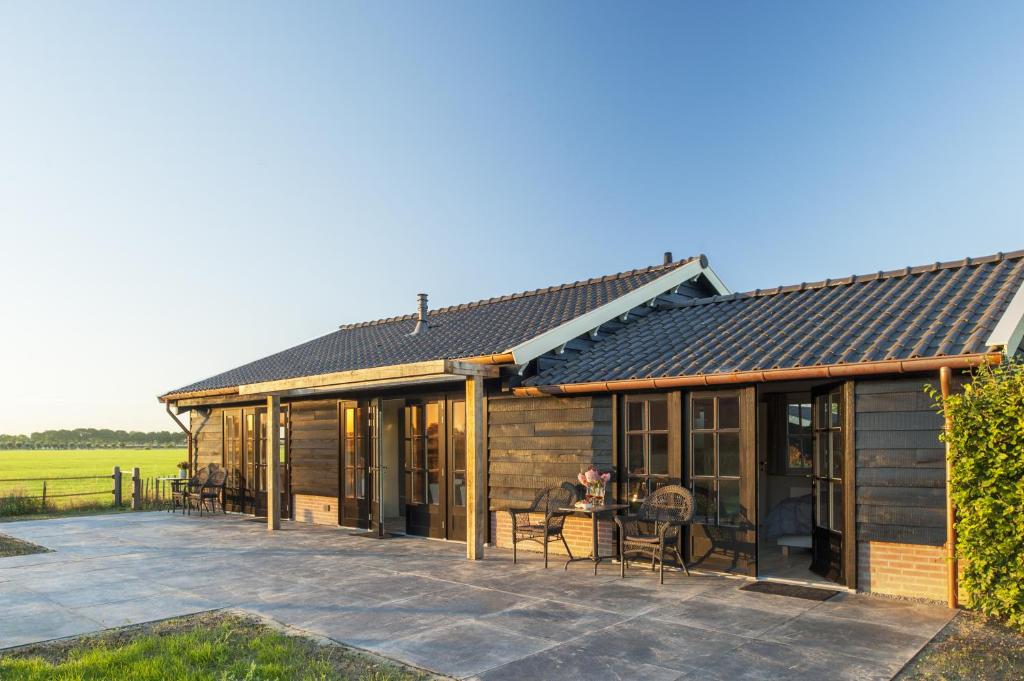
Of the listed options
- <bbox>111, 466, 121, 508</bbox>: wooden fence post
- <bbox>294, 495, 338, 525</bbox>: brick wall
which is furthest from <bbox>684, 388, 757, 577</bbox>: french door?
<bbox>111, 466, 121, 508</bbox>: wooden fence post

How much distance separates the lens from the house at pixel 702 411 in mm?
6367

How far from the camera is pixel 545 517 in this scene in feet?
27.9

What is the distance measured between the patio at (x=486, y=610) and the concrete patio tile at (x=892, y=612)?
18 mm

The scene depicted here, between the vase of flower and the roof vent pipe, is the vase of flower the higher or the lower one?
the lower one

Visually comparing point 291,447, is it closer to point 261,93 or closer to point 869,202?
point 261,93

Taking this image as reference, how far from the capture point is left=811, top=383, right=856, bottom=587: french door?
260 inches

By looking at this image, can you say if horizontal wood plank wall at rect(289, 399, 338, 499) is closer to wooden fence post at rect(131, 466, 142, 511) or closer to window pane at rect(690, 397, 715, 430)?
wooden fence post at rect(131, 466, 142, 511)

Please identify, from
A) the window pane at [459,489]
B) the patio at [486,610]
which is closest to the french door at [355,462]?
the window pane at [459,489]

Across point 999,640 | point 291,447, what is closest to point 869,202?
point 999,640

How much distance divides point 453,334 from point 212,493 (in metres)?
7.24

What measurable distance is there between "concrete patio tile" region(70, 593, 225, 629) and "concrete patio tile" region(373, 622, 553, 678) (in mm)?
2289

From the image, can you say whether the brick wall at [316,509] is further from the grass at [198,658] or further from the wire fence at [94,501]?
the grass at [198,658]

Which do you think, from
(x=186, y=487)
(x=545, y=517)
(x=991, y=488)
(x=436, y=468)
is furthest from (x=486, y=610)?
(x=186, y=487)

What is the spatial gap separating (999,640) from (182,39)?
486 inches
